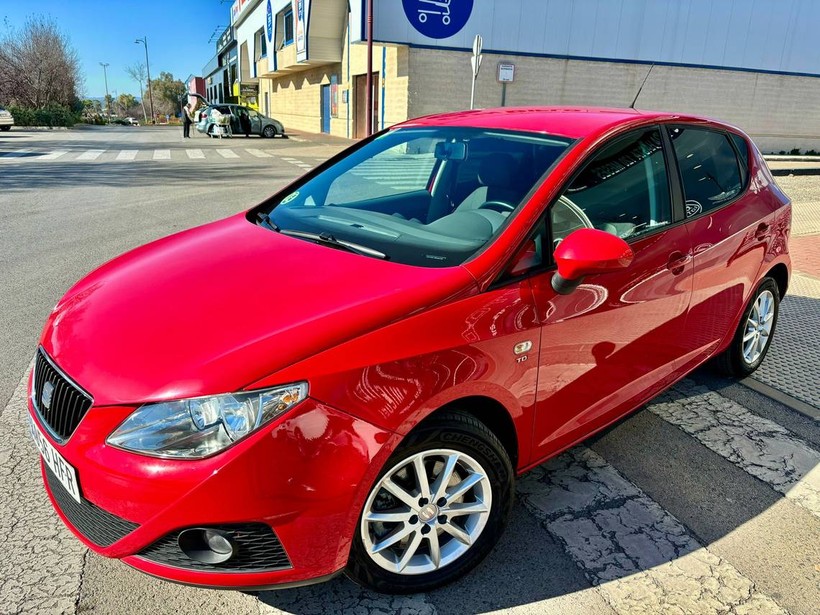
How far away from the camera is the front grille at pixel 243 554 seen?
1918 millimetres

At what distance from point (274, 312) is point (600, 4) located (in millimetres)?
23724

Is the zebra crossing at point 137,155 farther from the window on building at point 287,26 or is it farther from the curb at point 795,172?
the window on building at point 287,26

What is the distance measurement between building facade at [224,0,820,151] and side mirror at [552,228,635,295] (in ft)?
67.9

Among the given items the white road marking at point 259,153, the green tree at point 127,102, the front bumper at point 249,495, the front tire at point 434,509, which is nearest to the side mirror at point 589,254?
the front tire at point 434,509

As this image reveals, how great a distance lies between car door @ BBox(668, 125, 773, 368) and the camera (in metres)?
3.38

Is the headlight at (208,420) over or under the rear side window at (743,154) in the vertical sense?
under

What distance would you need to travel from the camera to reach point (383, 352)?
2025 mm

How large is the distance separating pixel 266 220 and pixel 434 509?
1722 mm

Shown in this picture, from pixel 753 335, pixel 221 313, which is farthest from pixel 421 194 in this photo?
pixel 753 335

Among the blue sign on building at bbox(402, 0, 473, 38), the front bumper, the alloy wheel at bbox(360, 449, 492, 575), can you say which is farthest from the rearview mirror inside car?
the blue sign on building at bbox(402, 0, 473, 38)

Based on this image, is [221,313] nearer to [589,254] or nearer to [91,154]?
[589,254]

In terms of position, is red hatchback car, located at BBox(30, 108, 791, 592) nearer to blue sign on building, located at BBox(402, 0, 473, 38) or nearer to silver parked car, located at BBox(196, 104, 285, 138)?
blue sign on building, located at BBox(402, 0, 473, 38)

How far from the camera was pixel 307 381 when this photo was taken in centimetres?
190

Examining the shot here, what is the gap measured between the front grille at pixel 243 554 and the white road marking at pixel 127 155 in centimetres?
1881
